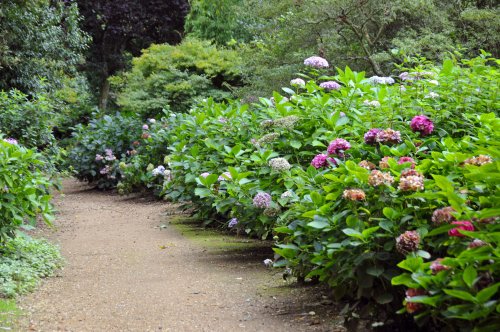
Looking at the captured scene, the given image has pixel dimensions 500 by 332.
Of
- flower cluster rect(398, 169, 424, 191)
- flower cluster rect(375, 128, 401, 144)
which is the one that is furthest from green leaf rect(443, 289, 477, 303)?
flower cluster rect(375, 128, 401, 144)

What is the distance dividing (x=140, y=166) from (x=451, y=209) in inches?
Answer: 403

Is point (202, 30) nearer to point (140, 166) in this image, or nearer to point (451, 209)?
point (140, 166)

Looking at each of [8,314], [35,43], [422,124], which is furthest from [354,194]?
[35,43]

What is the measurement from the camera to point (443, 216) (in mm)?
3000

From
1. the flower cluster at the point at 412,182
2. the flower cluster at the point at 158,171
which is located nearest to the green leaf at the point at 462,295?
the flower cluster at the point at 412,182

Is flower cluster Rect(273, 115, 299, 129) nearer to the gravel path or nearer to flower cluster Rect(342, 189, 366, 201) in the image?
the gravel path

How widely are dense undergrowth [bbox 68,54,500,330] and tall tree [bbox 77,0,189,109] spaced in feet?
54.8

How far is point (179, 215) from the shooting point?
392 inches

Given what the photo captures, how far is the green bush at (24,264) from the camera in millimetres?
4996

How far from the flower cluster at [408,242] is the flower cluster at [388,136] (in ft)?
4.38

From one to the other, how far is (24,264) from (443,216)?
3.94 metres

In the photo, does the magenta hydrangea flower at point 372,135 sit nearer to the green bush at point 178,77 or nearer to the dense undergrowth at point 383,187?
the dense undergrowth at point 383,187

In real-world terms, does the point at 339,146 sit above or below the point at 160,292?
above

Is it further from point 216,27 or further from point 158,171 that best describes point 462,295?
point 216,27
